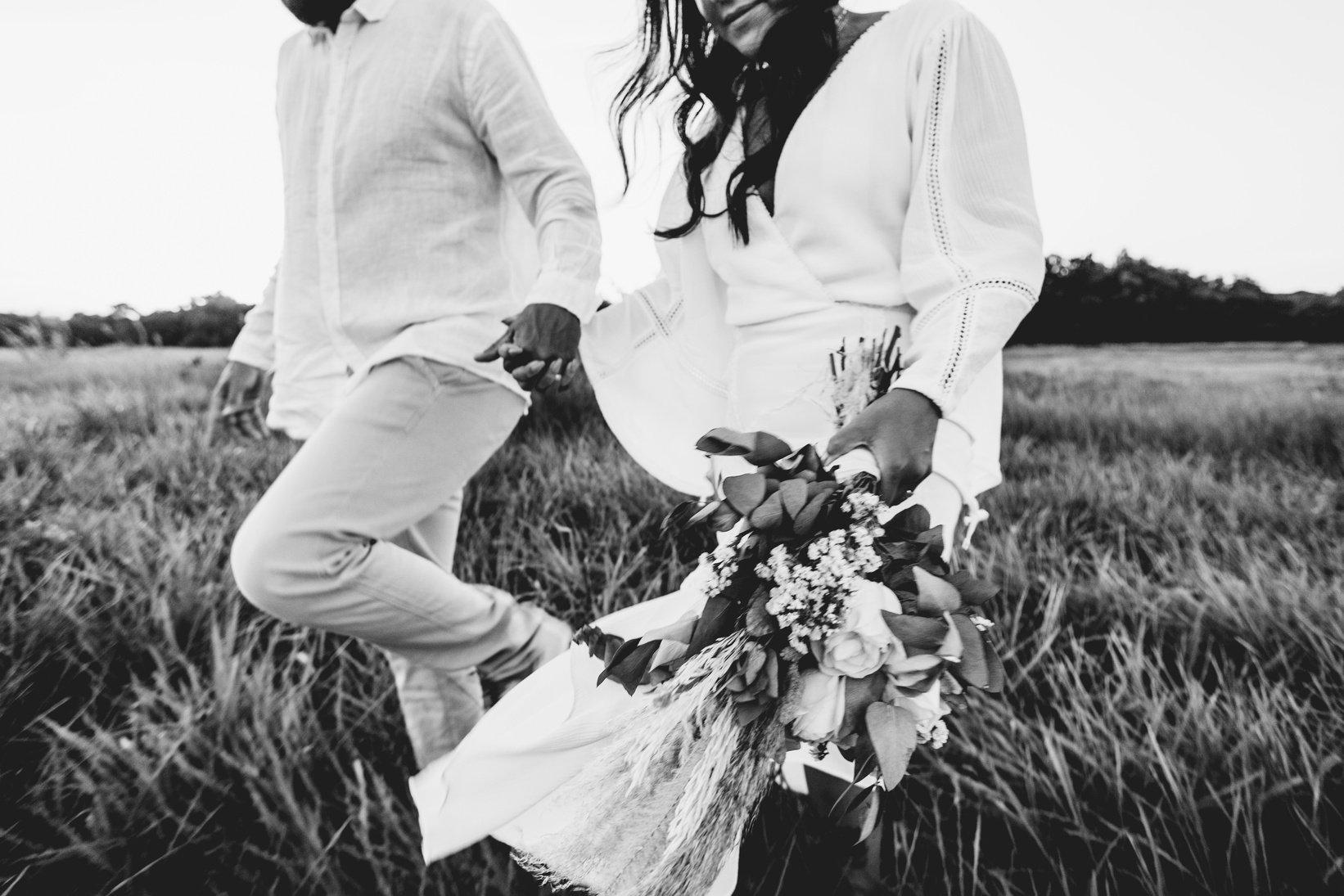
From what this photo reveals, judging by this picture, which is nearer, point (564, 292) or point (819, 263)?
point (819, 263)

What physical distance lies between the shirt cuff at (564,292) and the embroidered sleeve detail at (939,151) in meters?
0.72

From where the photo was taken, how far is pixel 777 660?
2.62 ft

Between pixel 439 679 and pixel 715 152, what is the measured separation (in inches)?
53.1

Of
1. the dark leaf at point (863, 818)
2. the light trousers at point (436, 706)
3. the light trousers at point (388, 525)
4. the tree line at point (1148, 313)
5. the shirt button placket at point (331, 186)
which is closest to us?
the dark leaf at point (863, 818)

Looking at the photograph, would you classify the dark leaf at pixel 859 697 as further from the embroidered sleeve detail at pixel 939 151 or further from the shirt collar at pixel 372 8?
the shirt collar at pixel 372 8

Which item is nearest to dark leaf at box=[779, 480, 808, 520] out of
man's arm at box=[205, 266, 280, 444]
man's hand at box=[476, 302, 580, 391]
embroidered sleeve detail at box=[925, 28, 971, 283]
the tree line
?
embroidered sleeve detail at box=[925, 28, 971, 283]

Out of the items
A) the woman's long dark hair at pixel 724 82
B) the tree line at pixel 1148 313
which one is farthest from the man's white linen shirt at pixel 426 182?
the tree line at pixel 1148 313

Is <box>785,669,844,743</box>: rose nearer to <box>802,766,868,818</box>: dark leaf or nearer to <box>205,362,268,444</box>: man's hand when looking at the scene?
<box>802,766,868,818</box>: dark leaf

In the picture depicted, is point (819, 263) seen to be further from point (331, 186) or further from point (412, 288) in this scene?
point (331, 186)

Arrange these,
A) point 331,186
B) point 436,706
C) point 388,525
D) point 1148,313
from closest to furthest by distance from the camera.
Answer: point 388,525 → point 331,186 → point 436,706 → point 1148,313

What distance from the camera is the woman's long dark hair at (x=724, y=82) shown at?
116cm

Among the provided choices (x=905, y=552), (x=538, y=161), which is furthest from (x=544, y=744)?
(x=538, y=161)

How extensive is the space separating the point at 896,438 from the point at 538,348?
2.51 ft

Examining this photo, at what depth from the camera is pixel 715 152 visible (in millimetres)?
1293
